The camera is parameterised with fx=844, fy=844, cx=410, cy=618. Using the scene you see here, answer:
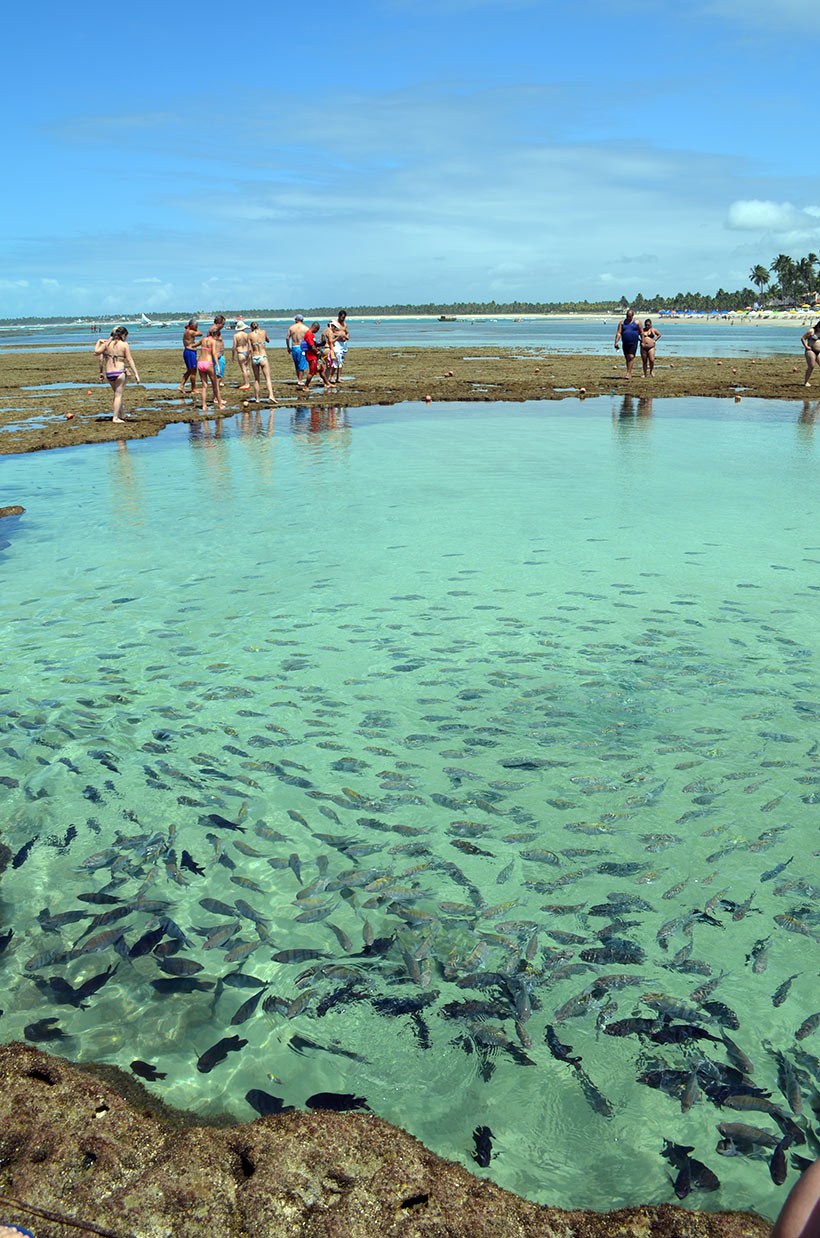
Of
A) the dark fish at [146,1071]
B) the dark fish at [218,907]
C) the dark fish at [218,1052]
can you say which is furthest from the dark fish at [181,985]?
the dark fish at [218,907]

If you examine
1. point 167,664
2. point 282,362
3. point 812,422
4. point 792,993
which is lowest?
point 792,993

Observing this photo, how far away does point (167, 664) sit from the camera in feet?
29.1

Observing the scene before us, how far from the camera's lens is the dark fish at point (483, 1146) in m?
3.54

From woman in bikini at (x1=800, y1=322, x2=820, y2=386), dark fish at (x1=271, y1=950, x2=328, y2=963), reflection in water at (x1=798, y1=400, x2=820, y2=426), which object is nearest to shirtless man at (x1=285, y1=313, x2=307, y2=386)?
reflection in water at (x1=798, y1=400, x2=820, y2=426)

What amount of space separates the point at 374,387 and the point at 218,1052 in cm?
3179

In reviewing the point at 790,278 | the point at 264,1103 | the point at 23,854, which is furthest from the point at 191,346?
the point at 790,278

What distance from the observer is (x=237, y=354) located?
30.3 metres

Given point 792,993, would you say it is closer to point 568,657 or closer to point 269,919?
point 269,919

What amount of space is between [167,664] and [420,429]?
677 inches

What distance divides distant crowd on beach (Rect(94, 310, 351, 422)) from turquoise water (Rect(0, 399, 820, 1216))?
34.2 feet

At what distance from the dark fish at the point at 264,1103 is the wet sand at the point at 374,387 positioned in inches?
817

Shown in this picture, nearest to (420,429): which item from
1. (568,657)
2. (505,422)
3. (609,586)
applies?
Result: (505,422)

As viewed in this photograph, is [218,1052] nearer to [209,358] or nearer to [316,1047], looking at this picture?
[316,1047]

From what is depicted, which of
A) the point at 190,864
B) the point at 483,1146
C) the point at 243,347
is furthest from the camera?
the point at 243,347
